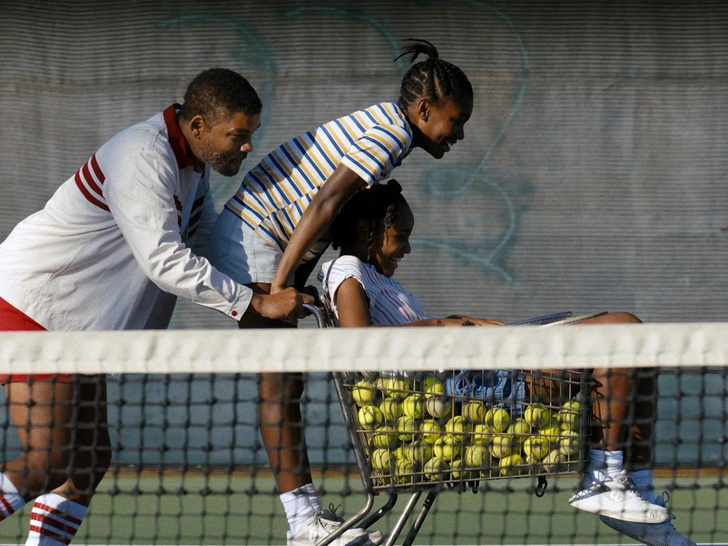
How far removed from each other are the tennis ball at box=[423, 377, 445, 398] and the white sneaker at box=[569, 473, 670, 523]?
1.50 ft

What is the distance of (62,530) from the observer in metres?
2.75

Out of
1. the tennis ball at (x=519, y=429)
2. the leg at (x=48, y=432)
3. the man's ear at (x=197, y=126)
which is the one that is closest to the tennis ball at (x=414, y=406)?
the tennis ball at (x=519, y=429)

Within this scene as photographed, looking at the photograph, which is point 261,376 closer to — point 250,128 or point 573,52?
point 250,128

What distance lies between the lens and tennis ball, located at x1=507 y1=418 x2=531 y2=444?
8.22 ft

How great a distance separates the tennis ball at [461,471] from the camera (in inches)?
96.9

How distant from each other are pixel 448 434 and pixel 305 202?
28.6 inches

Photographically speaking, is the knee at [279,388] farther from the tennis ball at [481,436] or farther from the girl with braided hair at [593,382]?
the tennis ball at [481,436]

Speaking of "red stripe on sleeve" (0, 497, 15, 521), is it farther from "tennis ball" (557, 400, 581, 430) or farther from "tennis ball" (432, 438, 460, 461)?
"tennis ball" (557, 400, 581, 430)

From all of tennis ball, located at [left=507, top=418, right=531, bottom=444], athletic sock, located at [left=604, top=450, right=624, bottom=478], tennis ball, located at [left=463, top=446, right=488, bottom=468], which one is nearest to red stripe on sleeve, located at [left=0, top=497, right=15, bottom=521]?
tennis ball, located at [left=463, top=446, right=488, bottom=468]

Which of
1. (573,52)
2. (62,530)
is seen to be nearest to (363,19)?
(573,52)

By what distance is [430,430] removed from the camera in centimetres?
245

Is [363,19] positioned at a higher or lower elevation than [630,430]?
higher

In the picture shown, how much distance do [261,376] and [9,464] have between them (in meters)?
0.64

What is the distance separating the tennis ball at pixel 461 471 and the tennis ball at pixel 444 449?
2 centimetres
